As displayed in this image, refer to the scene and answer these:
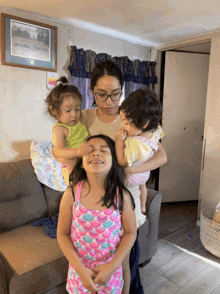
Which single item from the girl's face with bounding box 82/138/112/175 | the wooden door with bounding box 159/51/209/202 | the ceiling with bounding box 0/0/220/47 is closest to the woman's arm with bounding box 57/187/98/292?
the girl's face with bounding box 82/138/112/175

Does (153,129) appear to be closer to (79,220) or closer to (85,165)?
(85,165)

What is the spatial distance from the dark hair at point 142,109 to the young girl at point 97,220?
0.15 metres

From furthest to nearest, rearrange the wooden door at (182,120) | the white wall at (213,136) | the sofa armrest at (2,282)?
the wooden door at (182,120)
the white wall at (213,136)
the sofa armrest at (2,282)

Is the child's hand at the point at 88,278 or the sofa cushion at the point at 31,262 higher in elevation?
the child's hand at the point at 88,278

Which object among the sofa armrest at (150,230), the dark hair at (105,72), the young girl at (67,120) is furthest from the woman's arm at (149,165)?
the sofa armrest at (150,230)

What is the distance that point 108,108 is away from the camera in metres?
1.11

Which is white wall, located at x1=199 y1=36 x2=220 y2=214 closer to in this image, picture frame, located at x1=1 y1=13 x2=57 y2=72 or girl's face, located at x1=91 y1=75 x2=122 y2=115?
picture frame, located at x1=1 y1=13 x2=57 y2=72

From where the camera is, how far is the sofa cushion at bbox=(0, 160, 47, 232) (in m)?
1.95

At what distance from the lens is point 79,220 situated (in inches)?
41.1

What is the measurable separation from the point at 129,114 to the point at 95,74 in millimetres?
278

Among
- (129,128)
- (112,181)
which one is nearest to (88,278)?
(112,181)

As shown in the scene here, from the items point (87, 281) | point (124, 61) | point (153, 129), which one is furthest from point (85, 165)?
point (124, 61)

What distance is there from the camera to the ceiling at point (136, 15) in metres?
1.98

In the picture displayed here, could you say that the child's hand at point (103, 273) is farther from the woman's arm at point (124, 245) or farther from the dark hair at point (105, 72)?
the dark hair at point (105, 72)
